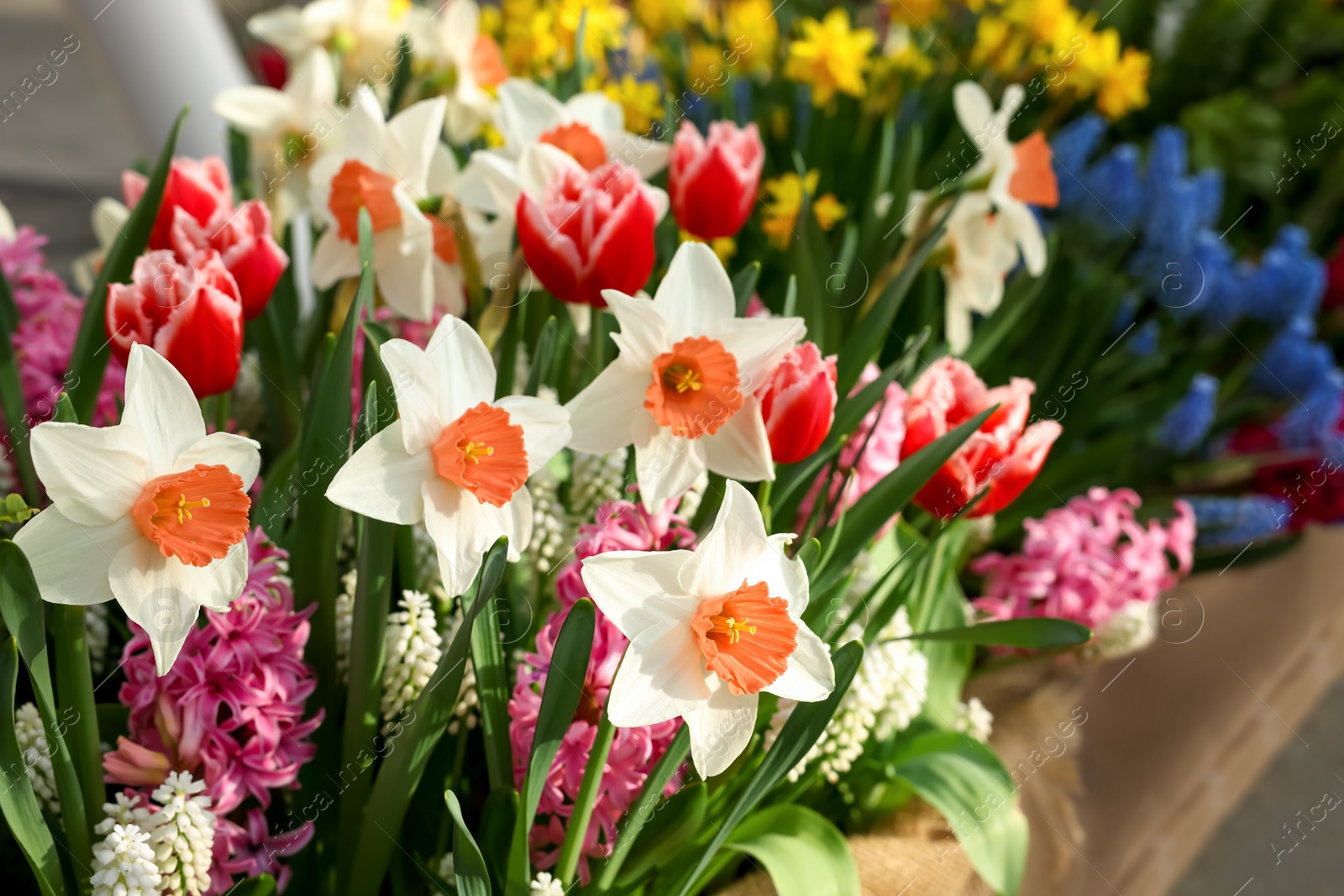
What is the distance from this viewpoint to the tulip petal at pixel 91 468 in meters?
0.37

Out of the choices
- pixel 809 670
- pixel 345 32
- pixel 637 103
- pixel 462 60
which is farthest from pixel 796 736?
pixel 637 103

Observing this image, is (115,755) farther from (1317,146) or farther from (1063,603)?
(1317,146)

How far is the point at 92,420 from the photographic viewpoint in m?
0.59

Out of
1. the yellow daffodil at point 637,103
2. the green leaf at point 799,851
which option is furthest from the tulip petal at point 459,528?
the yellow daffodil at point 637,103

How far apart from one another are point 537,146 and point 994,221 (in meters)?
0.36

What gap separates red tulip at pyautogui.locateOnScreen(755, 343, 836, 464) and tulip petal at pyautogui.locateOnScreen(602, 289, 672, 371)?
0.05 m

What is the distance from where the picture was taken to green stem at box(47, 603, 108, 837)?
0.43 metres

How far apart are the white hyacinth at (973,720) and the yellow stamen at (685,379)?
34 centimetres

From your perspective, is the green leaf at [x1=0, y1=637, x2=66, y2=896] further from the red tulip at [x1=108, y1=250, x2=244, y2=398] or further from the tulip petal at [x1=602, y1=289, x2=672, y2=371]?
the tulip petal at [x1=602, y1=289, x2=672, y2=371]

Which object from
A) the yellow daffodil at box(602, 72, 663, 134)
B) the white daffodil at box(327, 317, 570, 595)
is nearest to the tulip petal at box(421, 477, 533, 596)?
the white daffodil at box(327, 317, 570, 595)

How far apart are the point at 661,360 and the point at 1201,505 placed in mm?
726

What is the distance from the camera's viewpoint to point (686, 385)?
469 millimetres

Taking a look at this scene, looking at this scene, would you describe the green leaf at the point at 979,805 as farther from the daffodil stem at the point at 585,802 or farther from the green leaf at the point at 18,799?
the green leaf at the point at 18,799

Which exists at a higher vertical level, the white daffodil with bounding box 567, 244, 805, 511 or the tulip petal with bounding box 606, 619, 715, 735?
the white daffodil with bounding box 567, 244, 805, 511
